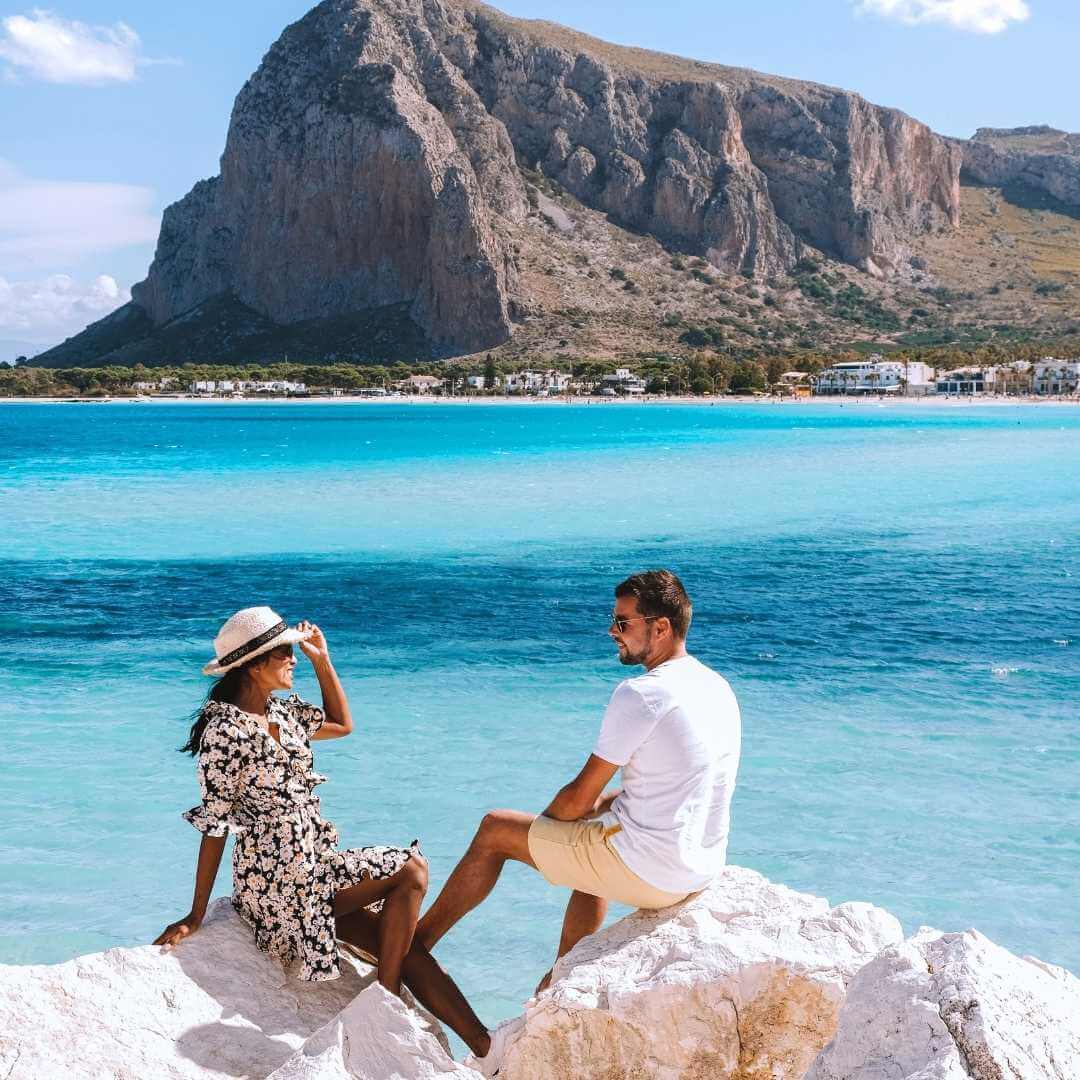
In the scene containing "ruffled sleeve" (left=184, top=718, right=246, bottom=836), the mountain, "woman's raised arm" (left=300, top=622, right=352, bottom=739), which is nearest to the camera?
"ruffled sleeve" (left=184, top=718, right=246, bottom=836)

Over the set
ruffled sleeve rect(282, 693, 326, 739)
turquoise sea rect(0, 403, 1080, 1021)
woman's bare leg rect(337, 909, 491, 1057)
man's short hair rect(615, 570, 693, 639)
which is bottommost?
turquoise sea rect(0, 403, 1080, 1021)

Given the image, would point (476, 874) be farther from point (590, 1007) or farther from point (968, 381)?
point (968, 381)

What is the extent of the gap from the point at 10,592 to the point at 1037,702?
12974 millimetres

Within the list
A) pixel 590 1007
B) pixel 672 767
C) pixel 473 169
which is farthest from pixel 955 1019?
pixel 473 169

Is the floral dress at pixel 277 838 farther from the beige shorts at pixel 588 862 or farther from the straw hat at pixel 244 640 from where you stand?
the beige shorts at pixel 588 862

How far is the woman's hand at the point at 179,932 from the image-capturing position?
4141 mm

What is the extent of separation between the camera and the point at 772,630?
13.7 meters

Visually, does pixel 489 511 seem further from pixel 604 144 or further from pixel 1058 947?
pixel 604 144

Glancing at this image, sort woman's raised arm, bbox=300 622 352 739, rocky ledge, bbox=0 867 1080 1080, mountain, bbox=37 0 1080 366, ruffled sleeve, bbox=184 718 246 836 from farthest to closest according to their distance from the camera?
mountain, bbox=37 0 1080 366, woman's raised arm, bbox=300 622 352 739, ruffled sleeve, bbox=184 718 246 836, rocky ledge, bbox=0 867 1080 1080

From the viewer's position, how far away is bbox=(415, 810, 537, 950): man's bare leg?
14.1 feet

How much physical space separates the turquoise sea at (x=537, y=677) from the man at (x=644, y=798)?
1.71m

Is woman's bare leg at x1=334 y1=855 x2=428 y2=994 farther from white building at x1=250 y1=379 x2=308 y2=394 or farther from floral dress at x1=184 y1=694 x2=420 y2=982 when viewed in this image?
white building at x1=250 y1=379 x2=308 y2=394

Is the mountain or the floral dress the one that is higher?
the mountain

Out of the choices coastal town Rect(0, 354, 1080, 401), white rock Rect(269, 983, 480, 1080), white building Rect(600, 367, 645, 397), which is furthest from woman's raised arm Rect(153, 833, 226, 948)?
white building Rect(600, 367, 645, 397)
